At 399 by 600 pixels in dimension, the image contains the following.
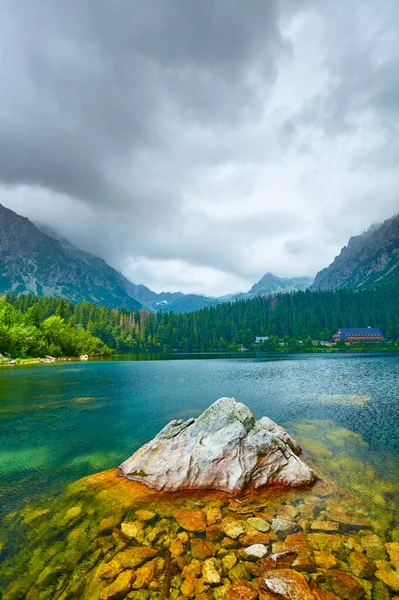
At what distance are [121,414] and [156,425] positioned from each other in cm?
763

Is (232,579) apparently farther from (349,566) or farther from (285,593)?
(349,566)

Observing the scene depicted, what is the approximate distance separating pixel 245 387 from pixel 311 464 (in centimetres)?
3830

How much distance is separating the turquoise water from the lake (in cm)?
9

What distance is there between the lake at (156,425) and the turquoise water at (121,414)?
0.31ft

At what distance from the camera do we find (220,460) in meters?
19.5

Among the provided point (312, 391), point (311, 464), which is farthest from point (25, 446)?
point (312, 391)

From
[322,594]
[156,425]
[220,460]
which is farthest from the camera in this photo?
[156,425]

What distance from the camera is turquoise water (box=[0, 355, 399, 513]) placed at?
22727 millimetres

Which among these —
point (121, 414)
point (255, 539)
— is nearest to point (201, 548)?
point (255, 539)

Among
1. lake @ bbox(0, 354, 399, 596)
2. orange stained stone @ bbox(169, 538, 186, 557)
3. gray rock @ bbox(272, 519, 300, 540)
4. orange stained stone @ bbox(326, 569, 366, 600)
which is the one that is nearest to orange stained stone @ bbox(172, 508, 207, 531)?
orange stained stone @ bbox(169, 538, 186, 557)

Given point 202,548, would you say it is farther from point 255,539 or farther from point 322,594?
point 322,594

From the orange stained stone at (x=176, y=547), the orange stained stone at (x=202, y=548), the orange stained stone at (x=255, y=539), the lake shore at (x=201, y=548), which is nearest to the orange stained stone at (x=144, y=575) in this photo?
the lake shore at (x=201, y=548)

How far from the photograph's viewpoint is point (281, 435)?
940 inches

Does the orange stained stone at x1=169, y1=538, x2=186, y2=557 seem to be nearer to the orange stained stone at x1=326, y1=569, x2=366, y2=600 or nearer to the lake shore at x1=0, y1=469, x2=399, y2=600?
the lake shore at x1=0, y1=469, x2=399, y2=600
